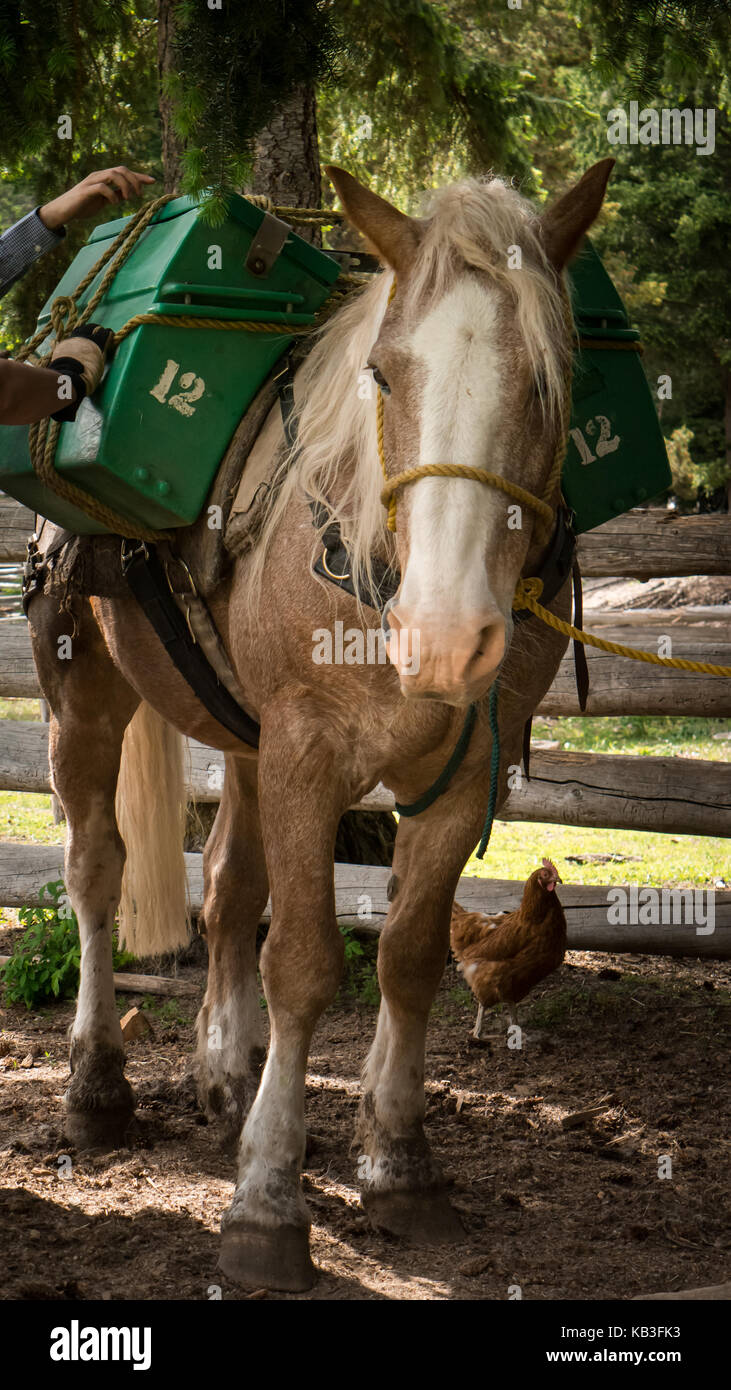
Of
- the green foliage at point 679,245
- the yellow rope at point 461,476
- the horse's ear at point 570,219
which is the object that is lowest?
the yellow rope at point 461,476

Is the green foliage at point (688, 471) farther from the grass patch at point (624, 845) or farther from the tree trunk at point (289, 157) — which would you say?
the tree trunk at point (289, 157)

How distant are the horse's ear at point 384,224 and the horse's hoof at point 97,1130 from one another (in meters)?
2.45

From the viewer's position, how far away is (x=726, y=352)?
16.3 m

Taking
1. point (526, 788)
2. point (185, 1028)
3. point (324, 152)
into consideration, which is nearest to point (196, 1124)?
point (185, 1028)

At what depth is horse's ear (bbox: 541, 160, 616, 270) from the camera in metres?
2.19

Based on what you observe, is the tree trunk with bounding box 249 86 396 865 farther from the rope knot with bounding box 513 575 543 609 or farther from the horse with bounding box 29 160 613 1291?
the rope knot with bounding box 513 575 543 609

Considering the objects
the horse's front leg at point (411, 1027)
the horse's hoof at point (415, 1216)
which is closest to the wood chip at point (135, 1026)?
the horse's front leg at point (411, 1027)

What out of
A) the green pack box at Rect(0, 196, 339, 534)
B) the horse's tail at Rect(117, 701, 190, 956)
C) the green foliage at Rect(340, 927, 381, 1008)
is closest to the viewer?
the green pack box at Rect(0, 196, 339, 534)

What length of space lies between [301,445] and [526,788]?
109 inches

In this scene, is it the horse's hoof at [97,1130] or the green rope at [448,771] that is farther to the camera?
the horse's hoof at [97,1130]

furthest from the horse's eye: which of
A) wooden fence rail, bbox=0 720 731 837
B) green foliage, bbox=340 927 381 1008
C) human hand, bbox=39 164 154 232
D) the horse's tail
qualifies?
green foliage, bbox=340 927 381 1008

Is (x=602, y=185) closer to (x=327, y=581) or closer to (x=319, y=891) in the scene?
(x=327, y=581)

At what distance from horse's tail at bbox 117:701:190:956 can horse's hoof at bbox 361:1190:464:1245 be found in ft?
4.87

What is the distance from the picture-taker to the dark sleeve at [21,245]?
2.98 metres
